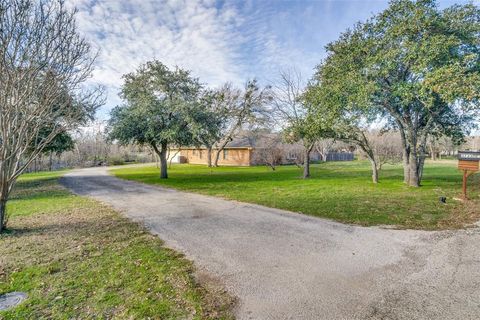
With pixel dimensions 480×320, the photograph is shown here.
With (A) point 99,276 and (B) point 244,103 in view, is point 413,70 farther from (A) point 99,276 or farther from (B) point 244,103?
(B) point 244,103

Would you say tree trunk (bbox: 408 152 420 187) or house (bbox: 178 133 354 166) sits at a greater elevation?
house (bbox: 178 133 354 166)

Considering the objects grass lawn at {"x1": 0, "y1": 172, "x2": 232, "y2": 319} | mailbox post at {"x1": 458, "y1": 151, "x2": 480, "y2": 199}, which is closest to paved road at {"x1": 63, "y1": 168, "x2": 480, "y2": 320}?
grass lawn at {"x1": 0, "y1": 172, "x2": 232, "y2": 319}

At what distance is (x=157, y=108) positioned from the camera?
17.7 metres

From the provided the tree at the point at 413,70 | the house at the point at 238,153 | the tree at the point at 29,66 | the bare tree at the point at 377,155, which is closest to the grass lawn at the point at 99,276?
the tree at the point at 29,66

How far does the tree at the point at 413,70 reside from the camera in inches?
413

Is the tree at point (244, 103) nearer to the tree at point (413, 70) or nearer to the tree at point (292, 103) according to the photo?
the tree at point (292, 103)

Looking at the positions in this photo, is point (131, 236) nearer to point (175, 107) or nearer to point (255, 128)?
point (175, 107)

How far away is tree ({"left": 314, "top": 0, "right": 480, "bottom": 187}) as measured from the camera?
10.5 m

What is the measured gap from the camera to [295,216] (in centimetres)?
780

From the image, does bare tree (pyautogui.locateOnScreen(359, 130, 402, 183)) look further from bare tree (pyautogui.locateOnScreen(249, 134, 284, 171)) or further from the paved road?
bare tree (pyautogui.locateOnScreen(249, 134, 284, 171))

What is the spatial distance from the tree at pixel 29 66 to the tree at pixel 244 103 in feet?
83.2

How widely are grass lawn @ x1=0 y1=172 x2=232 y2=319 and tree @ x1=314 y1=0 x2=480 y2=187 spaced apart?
36.3 ft

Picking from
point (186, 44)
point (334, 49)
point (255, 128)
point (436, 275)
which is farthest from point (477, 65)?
point (255, 128)

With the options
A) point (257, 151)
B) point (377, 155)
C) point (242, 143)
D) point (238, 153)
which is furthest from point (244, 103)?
point (377, 155)
